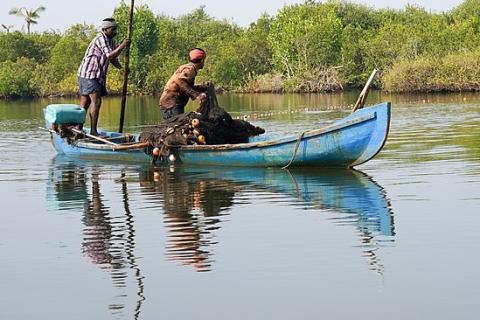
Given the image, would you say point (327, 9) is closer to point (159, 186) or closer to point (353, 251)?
point (159, 186)

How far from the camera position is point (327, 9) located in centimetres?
6200

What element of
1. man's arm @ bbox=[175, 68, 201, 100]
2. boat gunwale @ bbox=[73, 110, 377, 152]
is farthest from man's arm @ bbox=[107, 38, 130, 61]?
boat gunwale @ bbox=[73, 110, 377, 152]

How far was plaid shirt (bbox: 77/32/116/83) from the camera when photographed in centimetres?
1548

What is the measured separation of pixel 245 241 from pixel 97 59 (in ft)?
24.1

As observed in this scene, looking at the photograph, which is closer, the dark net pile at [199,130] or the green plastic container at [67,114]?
the dark net pile at [199,130]

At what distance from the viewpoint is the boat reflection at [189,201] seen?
8445mm

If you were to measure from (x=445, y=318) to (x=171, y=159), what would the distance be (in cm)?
816

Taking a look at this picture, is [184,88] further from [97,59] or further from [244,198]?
[244,198]

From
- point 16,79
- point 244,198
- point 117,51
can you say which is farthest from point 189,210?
point 16,79

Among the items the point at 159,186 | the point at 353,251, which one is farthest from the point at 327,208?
the point at 159,186

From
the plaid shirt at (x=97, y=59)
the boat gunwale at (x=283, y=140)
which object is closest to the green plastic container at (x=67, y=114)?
the plaid shirt at (x=97, y=59)

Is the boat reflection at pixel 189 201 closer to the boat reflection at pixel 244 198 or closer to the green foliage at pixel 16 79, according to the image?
the boat reflection at pixel 244 198

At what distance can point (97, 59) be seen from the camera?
15.5 m

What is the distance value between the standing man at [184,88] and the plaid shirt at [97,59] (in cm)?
123
